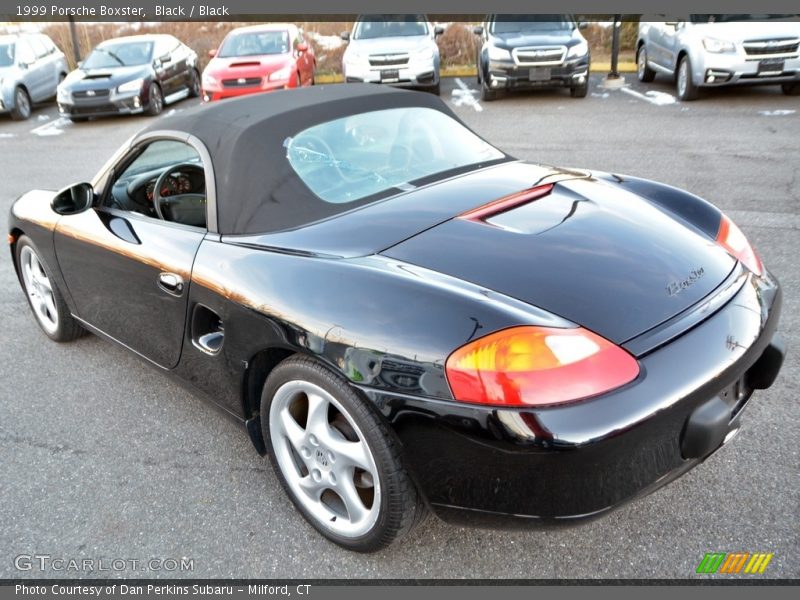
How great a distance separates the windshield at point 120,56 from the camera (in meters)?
13.1

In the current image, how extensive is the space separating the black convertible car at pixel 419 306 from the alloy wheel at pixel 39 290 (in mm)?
792

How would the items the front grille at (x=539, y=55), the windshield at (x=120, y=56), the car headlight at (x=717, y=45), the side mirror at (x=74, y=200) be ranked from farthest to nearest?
the windshield at (x=120, y=56)
the front grille at (x=539, y=55)
the car headlight at (x=717, y=45)
the side mirror at (x=74, y=200)

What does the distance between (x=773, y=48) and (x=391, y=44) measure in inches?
230

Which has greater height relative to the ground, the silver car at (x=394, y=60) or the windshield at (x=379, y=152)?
the windshield at (x=379, y=152)

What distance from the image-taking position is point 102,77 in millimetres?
12602

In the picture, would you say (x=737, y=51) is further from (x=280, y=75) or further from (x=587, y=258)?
(x=587, y=258)

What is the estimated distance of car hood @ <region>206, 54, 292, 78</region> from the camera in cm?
1189

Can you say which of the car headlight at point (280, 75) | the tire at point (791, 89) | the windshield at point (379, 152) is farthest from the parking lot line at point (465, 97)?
the windshield at point (379, 152)

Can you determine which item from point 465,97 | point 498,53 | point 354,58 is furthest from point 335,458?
point 465,97

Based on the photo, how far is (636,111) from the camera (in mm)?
10344

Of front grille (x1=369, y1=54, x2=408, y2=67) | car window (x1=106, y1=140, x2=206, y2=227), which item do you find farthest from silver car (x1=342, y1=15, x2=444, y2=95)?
car window (x1=106, y1=140, x2=206, y2=227)

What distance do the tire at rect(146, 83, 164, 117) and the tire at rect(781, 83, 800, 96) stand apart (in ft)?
34.5

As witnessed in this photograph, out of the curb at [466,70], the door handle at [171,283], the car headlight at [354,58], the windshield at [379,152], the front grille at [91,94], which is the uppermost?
the windshield at [379,152]

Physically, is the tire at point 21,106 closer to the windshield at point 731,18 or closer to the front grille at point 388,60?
the front grille at point 388,60
